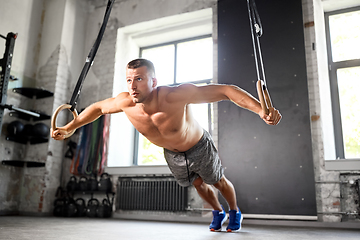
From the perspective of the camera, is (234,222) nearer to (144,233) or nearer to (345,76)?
(144,233)

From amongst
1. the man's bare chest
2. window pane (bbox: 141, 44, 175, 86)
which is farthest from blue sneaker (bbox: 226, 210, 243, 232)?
window pane (bbox: 141, 44, 175, 86)

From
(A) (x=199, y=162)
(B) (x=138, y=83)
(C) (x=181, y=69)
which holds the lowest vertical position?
(A) (x=199, y=162)

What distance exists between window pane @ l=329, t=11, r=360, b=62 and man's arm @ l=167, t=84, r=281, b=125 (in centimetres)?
340

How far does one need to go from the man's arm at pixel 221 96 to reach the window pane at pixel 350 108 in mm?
3090

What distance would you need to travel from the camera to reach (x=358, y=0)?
Result: 461cm

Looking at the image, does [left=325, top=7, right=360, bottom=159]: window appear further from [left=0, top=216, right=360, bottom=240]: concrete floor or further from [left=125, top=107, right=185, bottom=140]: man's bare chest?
[left=125, top=107, right=185, bottom=140]: man's bare chest

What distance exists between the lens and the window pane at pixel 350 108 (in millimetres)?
4262

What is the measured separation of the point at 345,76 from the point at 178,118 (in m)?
3.35

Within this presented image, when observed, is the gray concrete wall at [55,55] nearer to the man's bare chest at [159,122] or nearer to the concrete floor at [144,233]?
the concrete floor at [144,233]

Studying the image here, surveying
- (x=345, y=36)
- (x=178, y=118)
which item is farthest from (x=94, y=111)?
(x=345, y=36)

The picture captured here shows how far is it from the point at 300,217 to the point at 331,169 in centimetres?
69

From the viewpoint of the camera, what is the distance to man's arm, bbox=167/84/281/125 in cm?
172

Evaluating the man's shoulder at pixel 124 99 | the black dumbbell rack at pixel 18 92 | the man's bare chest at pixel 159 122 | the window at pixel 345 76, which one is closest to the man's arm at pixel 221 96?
the man's bare chest at pixel 159 122

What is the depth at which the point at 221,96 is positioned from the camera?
1964 mm
